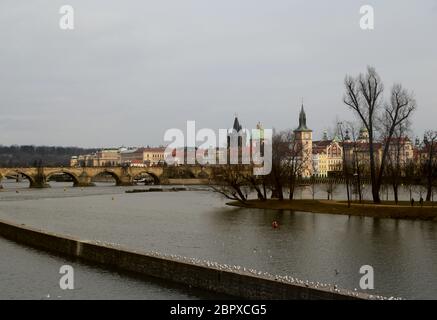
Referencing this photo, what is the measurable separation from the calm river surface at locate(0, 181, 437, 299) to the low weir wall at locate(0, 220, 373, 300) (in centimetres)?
69

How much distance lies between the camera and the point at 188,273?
887 inches

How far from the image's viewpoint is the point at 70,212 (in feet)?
192

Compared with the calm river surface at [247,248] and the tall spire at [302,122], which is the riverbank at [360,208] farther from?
the tall spire at [302,122]

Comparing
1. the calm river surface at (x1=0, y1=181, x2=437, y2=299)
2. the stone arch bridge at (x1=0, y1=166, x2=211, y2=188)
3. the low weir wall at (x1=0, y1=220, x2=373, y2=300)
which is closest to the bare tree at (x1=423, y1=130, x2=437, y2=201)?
the calm river surface at (x1=0, y1=181, x2=437, y2=299)

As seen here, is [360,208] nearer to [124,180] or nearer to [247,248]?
[247,248]

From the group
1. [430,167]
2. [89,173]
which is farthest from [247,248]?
[89,173]

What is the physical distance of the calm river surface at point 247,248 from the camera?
75.9 feet

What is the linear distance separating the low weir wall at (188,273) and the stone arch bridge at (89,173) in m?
94.8

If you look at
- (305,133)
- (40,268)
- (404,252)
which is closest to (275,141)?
(404,252)

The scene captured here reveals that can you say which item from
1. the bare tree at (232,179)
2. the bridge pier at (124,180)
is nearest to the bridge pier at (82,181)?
the bridge pier at (124,180)

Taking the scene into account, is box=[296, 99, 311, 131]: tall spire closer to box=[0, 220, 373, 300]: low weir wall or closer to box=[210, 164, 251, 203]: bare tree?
box=[210, 164, 251, 203]: bare tree

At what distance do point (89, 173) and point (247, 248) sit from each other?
359ft
